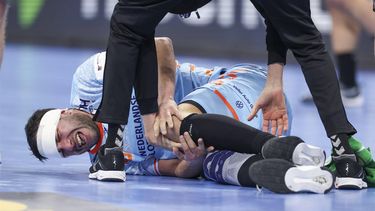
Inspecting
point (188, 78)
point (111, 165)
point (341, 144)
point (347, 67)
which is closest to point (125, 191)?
point (111, 165)

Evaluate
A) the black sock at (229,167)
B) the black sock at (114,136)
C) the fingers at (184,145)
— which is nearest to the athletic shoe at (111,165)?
the black sock at (114,136)

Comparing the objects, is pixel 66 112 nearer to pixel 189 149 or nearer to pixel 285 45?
pixel 189 149

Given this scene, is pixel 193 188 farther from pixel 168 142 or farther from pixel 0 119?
pixel 0 119

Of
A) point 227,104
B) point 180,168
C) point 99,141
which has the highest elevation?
point 227,104

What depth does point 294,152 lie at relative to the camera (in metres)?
4.00

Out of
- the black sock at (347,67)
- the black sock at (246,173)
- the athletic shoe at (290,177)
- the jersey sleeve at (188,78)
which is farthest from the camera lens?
the black sock at (347,67)

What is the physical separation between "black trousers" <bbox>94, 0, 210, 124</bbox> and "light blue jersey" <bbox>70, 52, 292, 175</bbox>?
37cm

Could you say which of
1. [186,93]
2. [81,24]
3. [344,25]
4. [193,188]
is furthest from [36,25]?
[193,188]

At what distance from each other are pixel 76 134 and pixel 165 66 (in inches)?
19.9

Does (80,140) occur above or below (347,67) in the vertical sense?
above

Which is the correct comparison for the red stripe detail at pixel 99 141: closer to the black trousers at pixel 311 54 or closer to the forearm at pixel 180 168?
the forearm at pixel 180 168

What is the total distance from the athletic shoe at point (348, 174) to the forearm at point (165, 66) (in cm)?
82

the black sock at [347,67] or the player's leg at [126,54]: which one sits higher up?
the player's leg at [126,54]

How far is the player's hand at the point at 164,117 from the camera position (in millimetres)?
4277
